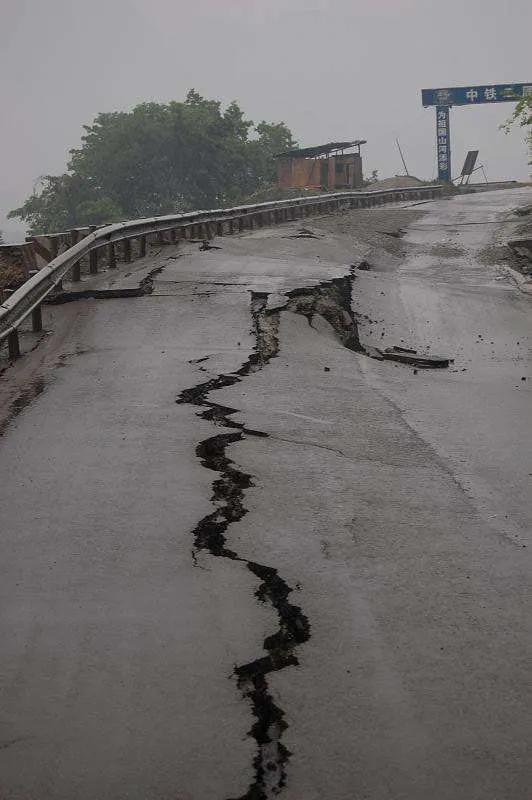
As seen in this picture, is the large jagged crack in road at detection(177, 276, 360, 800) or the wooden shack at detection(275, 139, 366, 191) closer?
the large jagged crack in road at detection(177, 276, 360, 800)

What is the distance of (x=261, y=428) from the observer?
23.6ft

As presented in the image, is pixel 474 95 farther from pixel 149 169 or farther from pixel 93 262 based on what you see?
pixel 93 262

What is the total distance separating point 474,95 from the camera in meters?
70.4

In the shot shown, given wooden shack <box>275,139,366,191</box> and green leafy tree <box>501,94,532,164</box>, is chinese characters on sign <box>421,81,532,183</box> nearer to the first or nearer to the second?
wooden shack <box>275,139,366,191</box>

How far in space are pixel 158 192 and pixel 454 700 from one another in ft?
207

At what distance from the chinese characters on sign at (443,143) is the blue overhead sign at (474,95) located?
0.68 metres

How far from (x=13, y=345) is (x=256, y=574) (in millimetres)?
6080

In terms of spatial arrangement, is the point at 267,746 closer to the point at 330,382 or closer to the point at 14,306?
the point at 330,382

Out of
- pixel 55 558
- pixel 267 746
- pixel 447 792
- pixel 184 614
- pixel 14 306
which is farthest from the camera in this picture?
pixel 14 306

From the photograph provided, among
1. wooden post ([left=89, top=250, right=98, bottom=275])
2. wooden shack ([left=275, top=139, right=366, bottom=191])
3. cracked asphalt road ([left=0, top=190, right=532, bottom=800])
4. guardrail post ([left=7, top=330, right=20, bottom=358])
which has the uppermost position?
wooden shack ([left=275, top=139, right=366, bottom=191])

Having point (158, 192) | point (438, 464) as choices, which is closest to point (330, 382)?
point (438, 464)

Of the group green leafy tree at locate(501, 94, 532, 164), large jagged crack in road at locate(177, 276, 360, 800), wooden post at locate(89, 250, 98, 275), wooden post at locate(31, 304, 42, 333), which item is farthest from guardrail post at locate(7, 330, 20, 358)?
green leafy tree at locate(501, 94, 532, 164)

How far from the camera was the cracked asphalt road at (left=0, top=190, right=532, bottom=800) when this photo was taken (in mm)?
3137

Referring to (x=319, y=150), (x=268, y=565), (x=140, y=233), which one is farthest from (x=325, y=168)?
(x=268, y=565)
